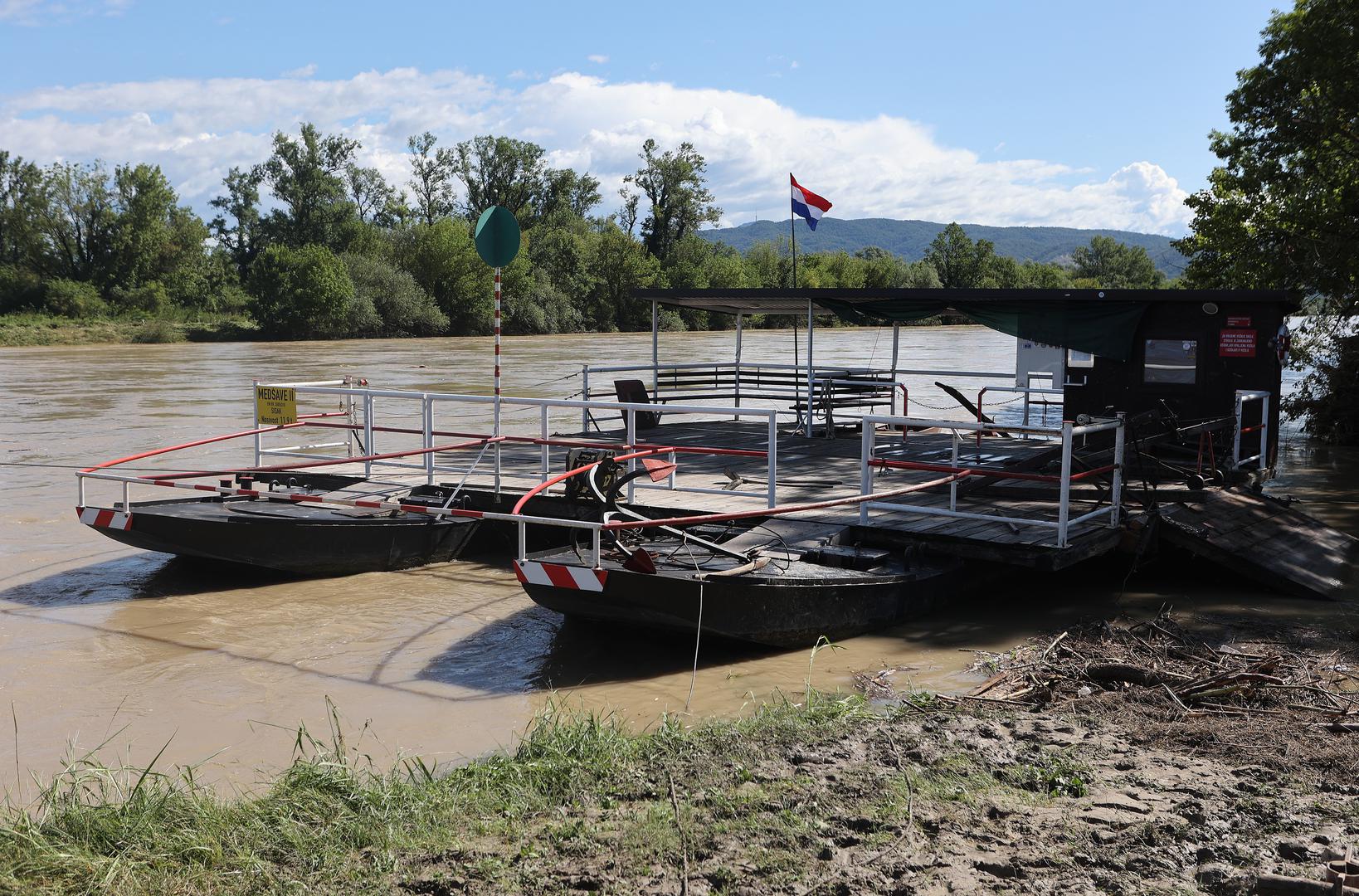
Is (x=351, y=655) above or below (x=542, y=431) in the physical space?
below

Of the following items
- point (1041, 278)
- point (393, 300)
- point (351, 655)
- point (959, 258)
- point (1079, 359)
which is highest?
point (959, 258)

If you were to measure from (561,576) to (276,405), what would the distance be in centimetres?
522

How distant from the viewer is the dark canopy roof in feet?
43.9

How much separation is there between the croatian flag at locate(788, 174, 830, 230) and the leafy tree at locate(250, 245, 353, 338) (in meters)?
60.6

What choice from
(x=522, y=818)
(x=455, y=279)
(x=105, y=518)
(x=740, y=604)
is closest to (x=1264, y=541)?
(x=740, y=604)

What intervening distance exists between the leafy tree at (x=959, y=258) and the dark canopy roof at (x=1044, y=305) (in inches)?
4379

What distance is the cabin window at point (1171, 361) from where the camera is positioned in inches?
539

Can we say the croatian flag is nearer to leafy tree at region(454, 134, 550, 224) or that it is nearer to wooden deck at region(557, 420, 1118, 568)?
wooden deck at region(557, 420, 1118, 568)

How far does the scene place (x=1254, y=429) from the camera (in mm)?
13109

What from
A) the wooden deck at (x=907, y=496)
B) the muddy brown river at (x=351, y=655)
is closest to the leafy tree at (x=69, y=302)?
the muddy brown river at (x=351, y=655)

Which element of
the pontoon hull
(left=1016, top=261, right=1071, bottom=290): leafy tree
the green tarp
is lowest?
the pontoon hull

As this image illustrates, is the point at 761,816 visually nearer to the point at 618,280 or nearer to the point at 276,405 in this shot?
the point at 276,405

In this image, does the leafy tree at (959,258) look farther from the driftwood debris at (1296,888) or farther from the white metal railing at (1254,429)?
the driftwood debris at (1296,888)

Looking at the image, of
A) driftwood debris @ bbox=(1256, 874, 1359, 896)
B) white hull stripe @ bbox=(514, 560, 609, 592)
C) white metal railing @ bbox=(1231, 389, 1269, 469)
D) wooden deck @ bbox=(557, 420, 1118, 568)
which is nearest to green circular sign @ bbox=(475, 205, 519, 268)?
wooden deck @ bbox=(557, 420, 1118, 568)
